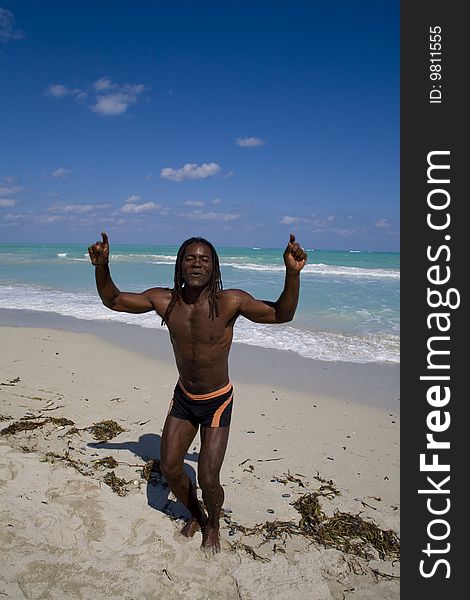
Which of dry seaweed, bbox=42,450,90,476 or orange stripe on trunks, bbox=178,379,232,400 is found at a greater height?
orange stripe on trunks, bbox=178,379,232,400

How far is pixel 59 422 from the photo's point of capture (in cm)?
512

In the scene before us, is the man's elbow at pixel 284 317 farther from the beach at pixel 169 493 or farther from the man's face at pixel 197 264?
the beach at pixel 169 493

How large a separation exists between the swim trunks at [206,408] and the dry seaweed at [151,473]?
45.2 inches

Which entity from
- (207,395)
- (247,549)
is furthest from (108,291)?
(247,549)

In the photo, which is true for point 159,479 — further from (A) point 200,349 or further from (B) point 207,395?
(A) point 200,349

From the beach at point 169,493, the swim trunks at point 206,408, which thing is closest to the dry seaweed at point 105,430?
the beach at point 169,493

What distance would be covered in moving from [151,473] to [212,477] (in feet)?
4.34

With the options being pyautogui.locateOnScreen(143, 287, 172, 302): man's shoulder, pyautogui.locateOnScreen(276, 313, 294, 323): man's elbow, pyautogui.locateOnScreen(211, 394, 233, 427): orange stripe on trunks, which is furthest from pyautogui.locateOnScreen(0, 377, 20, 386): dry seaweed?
pyautogui.locateOnScreen(276, 313, 294, 323): man's elbow

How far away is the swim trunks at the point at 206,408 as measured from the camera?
10.7 feet

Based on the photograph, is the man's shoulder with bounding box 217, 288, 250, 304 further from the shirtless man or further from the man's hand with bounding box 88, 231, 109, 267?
the man's hand with bounding box 88, 231, 109, 267

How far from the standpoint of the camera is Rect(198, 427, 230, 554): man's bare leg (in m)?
3.11

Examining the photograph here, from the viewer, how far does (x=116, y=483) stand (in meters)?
3.94

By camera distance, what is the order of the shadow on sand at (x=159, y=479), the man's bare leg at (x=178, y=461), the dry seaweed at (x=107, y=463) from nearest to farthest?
1. the man's bare leg at (x=178, y=461)
2. the shadow on sand at (x=159, y=479)
3. the dry seaweed at (x=107, y=463)

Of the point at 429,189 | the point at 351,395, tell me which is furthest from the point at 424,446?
the point at 351,395
